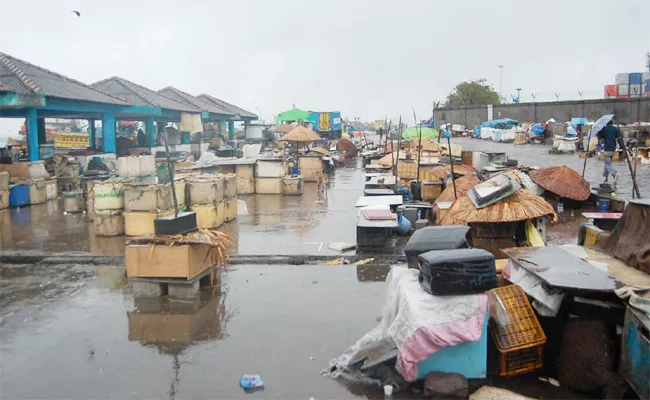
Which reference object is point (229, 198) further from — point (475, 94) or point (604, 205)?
point (475, 94)

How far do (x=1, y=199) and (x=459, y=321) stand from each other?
1460 centimetres

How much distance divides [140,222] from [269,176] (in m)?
7.30

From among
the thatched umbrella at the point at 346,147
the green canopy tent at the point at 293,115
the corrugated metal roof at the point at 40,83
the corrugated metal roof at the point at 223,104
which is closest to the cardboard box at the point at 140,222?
the corrugated metal roof at the point at 40,83

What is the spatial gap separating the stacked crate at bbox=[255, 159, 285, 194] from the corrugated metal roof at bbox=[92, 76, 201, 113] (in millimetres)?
11089

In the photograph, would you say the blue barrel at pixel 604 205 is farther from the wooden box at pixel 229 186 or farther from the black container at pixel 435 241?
the wooden box at pixel 229 186

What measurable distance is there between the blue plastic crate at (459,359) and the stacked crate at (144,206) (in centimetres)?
767

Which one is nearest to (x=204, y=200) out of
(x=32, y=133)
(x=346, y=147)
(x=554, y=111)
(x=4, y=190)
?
(x=4, y=190)

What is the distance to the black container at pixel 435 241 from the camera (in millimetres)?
6840

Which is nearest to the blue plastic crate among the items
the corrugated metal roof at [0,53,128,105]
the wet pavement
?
the wet pavement

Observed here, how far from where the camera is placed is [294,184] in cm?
1820

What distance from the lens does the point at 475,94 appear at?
61031mm

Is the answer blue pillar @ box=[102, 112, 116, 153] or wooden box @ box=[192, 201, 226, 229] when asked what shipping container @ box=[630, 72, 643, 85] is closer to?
blue pillar @ box=[102, 112, 116, 153]

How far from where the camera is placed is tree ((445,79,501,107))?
199ft

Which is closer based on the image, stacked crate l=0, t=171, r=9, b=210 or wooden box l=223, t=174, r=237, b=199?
wooden box l=223, t=174, r=237, b=199
